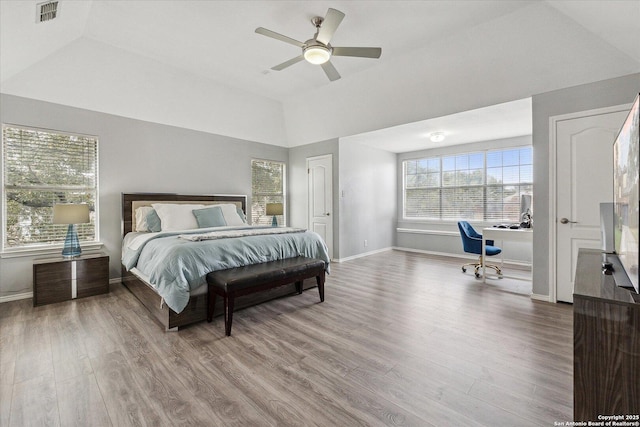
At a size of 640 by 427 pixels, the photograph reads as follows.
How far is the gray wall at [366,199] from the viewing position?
592 cm

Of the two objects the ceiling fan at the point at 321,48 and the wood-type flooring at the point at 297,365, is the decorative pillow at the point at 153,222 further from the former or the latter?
the ceiling fan at the point at 321,48

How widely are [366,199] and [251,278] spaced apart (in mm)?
4200

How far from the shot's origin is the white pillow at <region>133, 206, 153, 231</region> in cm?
422

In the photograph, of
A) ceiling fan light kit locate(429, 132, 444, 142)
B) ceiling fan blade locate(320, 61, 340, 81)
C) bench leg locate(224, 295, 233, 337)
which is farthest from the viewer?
ceiling fan light kit locate(429, 132, 444, 142)

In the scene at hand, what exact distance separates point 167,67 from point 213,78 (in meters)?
0.66

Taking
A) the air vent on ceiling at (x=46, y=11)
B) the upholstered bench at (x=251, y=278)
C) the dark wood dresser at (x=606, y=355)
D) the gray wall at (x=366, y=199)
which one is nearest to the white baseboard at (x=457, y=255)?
the gray wall at (x=366, y=199)

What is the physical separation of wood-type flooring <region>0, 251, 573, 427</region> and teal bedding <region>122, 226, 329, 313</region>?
1.45ft

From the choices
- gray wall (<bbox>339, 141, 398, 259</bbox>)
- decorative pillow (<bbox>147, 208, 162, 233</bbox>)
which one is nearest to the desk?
gray wall (<bbox>339, 141, 398, 259</bbox>)

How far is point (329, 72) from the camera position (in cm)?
333

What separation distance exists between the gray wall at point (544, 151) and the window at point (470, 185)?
7.52 ft

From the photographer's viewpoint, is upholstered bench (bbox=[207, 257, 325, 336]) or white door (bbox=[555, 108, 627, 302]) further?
white door (bbox=[555, 108, 627, 302])

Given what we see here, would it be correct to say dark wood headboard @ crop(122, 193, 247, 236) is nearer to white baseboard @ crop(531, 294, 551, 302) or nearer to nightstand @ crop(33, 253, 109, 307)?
nightstand @ crop(33, 253, 109, 307)

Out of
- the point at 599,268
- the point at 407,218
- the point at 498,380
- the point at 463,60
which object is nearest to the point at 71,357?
the point at 498,380

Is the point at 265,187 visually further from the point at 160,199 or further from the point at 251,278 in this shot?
the point at 251,278
